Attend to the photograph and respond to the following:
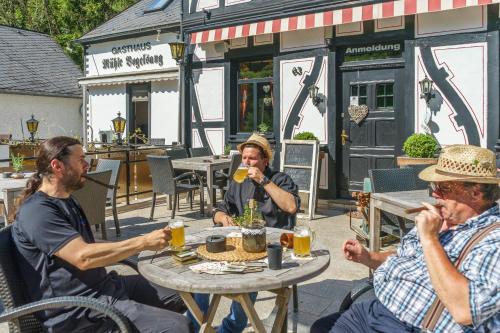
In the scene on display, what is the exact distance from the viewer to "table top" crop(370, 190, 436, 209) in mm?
3463

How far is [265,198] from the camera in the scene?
3250 mm

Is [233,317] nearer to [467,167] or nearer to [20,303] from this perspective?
[20,303]

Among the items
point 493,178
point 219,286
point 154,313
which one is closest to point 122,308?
point 154,313

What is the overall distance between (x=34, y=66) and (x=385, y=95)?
16467 mm

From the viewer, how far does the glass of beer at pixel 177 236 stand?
97.7 inches

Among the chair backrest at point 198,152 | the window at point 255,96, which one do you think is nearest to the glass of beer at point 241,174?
the chair backrest at point 198,152

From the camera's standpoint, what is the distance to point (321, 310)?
141 inches

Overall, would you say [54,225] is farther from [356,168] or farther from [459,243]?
[356,168]

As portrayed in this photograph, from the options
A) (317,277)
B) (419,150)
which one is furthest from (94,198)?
(419,150)

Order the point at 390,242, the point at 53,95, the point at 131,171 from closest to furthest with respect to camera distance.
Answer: the point at 390,242
the point at 131,171
the point at 53,95

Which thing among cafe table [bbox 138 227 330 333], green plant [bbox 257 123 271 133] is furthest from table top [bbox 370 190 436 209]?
green plant [bbox 257 123 271 133]

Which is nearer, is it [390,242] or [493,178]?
[493,178]

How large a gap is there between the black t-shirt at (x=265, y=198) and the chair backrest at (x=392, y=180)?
1225mm

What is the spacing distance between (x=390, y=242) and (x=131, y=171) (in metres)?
4.86
